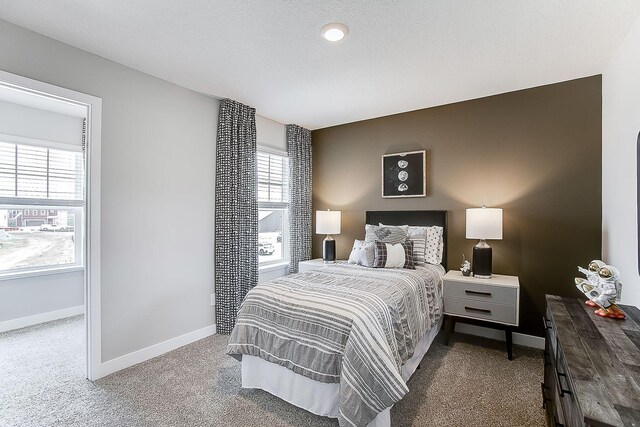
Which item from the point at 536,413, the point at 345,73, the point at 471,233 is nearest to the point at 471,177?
the point at 471,233

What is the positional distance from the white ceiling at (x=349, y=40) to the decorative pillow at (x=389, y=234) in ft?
4.98

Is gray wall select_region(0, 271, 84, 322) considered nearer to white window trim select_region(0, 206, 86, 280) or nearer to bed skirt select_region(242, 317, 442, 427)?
white window trim select_region(0, 206, 86, 280)

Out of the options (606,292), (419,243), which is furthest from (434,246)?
(606,292)

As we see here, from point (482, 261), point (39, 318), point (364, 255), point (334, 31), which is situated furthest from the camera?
point (39, 318)

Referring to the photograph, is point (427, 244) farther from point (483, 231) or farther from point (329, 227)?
point (329, 227)

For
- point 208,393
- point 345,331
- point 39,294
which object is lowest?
point 208,393

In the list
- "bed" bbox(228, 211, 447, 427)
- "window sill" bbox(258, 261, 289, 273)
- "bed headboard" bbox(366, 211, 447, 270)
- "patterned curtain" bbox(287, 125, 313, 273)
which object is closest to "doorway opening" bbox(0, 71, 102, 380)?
"window sill" bbox(258, 261, 289, 273)

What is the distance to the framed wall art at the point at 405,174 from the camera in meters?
3.69

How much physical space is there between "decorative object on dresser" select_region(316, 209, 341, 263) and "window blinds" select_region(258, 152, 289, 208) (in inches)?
27.2

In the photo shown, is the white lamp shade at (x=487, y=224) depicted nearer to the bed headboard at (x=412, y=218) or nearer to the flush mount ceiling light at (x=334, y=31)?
the bed headboard at (x=412, y=218)

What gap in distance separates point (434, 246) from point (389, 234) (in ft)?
1.74

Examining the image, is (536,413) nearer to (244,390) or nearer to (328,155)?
(244,390)

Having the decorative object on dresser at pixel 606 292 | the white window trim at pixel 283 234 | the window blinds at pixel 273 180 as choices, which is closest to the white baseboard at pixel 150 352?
the white window trim at pixel 283 234

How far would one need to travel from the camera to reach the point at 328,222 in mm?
4039
